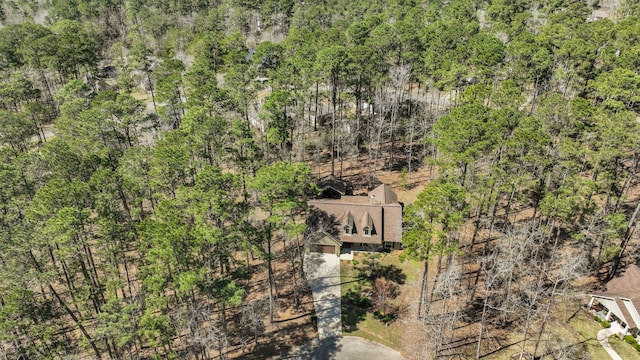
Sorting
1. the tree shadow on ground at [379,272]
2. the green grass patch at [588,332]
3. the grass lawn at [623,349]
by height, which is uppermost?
the tree shadow on ground at [379,272]

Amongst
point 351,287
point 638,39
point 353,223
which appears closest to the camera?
point 351,287

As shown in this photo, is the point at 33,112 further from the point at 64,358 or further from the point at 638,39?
the point at 638,39

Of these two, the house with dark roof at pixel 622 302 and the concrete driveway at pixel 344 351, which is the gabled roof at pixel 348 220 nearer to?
the concrete driveway at pixel 344 351

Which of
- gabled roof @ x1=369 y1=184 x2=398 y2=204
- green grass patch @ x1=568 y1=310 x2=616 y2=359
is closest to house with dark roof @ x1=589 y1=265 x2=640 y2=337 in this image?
green grass patch @ x1=568 y1=310 x2=616 y2=359

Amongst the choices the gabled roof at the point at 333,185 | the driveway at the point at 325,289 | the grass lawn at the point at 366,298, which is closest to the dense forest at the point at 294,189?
the driveway at the point at 325,289

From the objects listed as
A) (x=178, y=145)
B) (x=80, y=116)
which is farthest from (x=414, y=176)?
(x=80, y=116)

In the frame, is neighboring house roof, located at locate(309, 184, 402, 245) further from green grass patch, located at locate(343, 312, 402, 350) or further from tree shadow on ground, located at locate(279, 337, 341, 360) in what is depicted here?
tree shadow on ground, located at locate(279, 337, 341, 360)

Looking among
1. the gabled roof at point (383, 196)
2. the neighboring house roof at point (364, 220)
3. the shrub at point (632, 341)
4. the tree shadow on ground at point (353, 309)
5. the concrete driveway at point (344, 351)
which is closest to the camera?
the shrub at point (632, 341)
